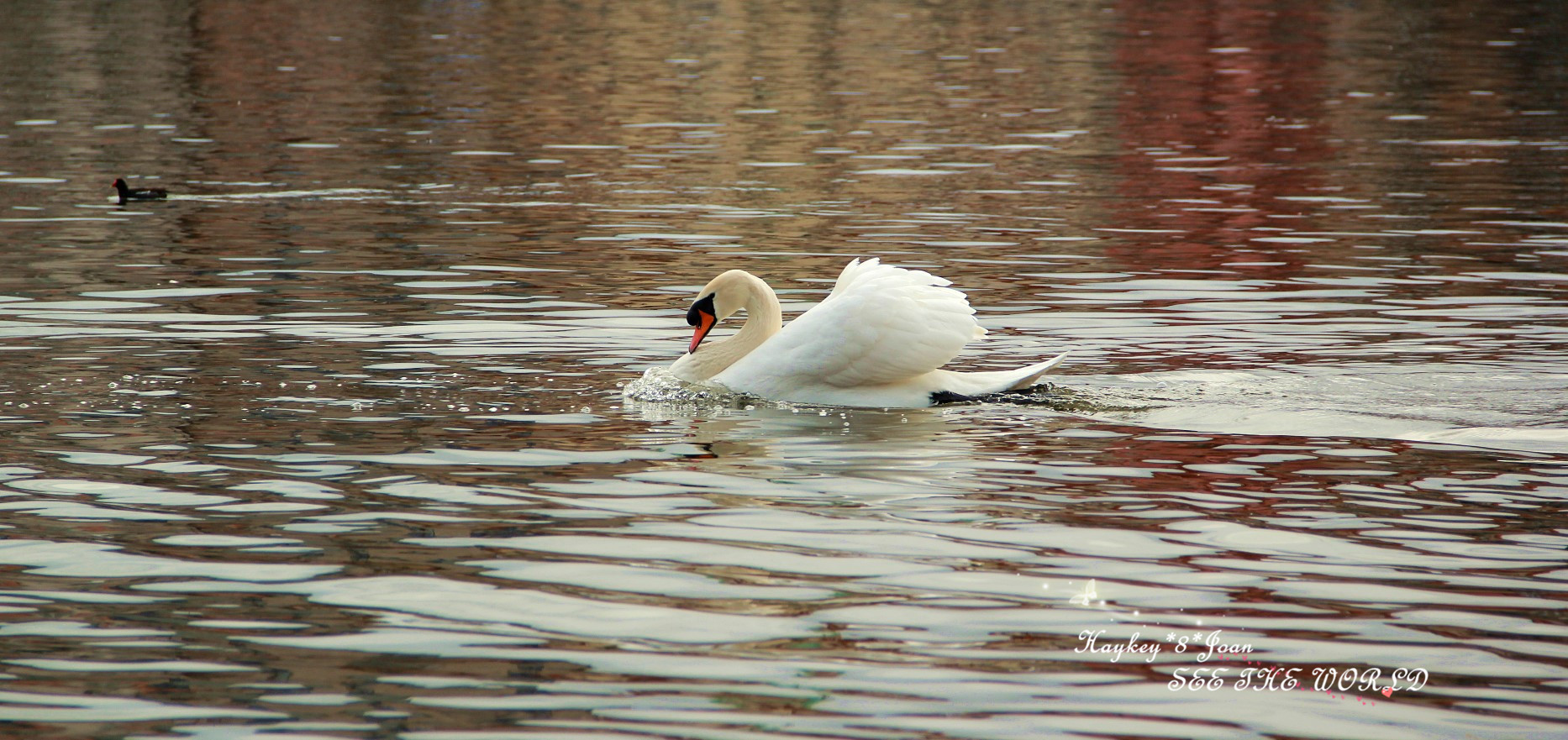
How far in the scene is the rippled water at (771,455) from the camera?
6941mm

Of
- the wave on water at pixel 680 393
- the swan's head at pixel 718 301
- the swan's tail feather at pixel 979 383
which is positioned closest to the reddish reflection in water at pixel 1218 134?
the swan's tail feather at pixel 979 383

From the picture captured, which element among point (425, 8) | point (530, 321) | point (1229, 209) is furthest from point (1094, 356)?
point (425, 8)

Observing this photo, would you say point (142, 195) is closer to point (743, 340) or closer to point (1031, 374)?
point (743, 340)

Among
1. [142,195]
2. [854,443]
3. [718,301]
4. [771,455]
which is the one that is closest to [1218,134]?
[142,195]

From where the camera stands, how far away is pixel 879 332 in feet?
38.9

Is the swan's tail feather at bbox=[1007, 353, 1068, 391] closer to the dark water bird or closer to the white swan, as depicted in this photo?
the white swan

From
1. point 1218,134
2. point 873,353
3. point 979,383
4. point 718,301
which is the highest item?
point 718,301

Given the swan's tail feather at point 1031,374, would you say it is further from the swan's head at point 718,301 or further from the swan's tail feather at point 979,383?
the swan's head at point 718,301

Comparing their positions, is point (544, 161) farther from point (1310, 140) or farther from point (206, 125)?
point (1310, 140)

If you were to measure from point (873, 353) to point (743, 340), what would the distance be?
145 centimetres

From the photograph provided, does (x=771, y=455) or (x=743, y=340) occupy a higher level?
(x=743, y=340)

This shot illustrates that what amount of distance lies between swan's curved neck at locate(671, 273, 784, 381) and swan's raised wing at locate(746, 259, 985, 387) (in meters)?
0.74

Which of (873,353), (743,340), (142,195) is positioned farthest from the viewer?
(142,195)

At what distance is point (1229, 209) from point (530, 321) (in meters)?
10.3
